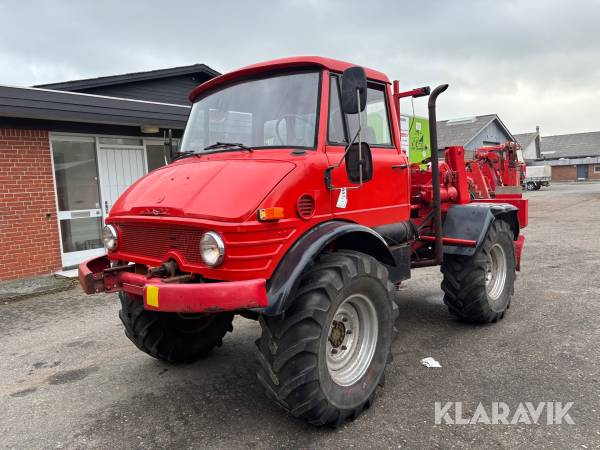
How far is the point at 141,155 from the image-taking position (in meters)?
9.64

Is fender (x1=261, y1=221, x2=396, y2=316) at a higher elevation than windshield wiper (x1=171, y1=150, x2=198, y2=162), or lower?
lower

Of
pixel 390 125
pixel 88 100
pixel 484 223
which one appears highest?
pixel 88 100

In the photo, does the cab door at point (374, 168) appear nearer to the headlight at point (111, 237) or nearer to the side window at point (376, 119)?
the side window at point (376, 119)

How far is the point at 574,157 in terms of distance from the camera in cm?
5700

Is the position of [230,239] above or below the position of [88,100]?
below

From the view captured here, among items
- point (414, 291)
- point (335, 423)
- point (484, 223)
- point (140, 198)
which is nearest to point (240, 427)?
point (335, 423)

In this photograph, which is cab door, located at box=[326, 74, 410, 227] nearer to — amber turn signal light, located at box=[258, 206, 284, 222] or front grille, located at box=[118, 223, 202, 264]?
amber turn signal light, located at box=[258, 206, 284, 222]

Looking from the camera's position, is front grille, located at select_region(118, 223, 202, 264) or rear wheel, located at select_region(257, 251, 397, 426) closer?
rear wheel, located at select_region(257, 251, 397, 426)

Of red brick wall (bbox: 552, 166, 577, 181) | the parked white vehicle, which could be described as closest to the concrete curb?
the parked white vehicle

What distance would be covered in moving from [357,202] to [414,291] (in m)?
3.40

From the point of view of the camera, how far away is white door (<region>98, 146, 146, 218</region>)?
901cm

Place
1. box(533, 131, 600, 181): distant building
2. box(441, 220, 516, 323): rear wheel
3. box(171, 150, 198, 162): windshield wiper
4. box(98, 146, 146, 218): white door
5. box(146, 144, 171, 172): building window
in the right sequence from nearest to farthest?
box(171, 150, 198, 162): windshield wiper
box(441, 220, 516, 323): rear wheel
box(98, 146, 146, 218): white door
box(146, 144, 171, 172): building window
box(533, 131, 600, 181): distant building

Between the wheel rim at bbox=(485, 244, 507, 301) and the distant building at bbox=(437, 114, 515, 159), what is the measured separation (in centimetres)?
2863

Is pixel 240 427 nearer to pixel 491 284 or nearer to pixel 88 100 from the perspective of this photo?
pixel 491 284
